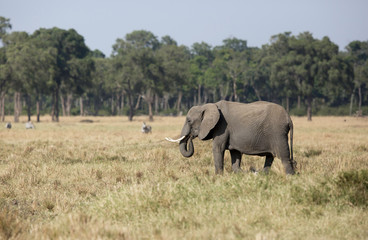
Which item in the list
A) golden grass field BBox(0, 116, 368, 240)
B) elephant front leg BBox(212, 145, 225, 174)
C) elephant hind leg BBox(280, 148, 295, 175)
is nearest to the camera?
golden grass field BBox(0, 116, 368, 240)

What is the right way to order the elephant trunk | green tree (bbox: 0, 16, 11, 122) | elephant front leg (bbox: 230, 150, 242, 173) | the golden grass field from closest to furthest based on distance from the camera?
the golden grass field → elephant front leg (bbox: 230, 150, 242, 173) → the elephant trunk → green tree (bbox: 0, 16, 11, 122)

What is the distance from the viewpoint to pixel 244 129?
9633 millimetres

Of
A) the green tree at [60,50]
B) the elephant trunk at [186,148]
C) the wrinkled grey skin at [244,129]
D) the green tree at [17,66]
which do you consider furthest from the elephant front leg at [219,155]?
the green tree at [60,50]

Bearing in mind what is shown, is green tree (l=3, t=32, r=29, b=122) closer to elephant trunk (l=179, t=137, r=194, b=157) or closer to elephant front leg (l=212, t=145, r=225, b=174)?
elephant trunk (l=179, t=137, r=194, b=157)

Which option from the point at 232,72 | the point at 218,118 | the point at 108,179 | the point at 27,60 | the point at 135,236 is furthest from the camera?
the point at 232,72

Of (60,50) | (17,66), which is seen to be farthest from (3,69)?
(60,50)

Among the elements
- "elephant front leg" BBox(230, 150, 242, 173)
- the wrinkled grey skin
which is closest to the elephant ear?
the wrinkled grey skin

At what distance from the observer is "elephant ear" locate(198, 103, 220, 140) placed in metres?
9.76

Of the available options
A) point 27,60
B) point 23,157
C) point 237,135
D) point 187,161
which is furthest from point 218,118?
point 27,60

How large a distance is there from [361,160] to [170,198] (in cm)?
747

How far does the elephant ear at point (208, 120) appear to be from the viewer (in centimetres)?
976

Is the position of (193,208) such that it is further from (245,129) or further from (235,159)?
(235,159)

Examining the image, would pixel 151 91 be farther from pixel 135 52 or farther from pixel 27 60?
pixel 27 60

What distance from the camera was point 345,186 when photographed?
7238 millimetres
